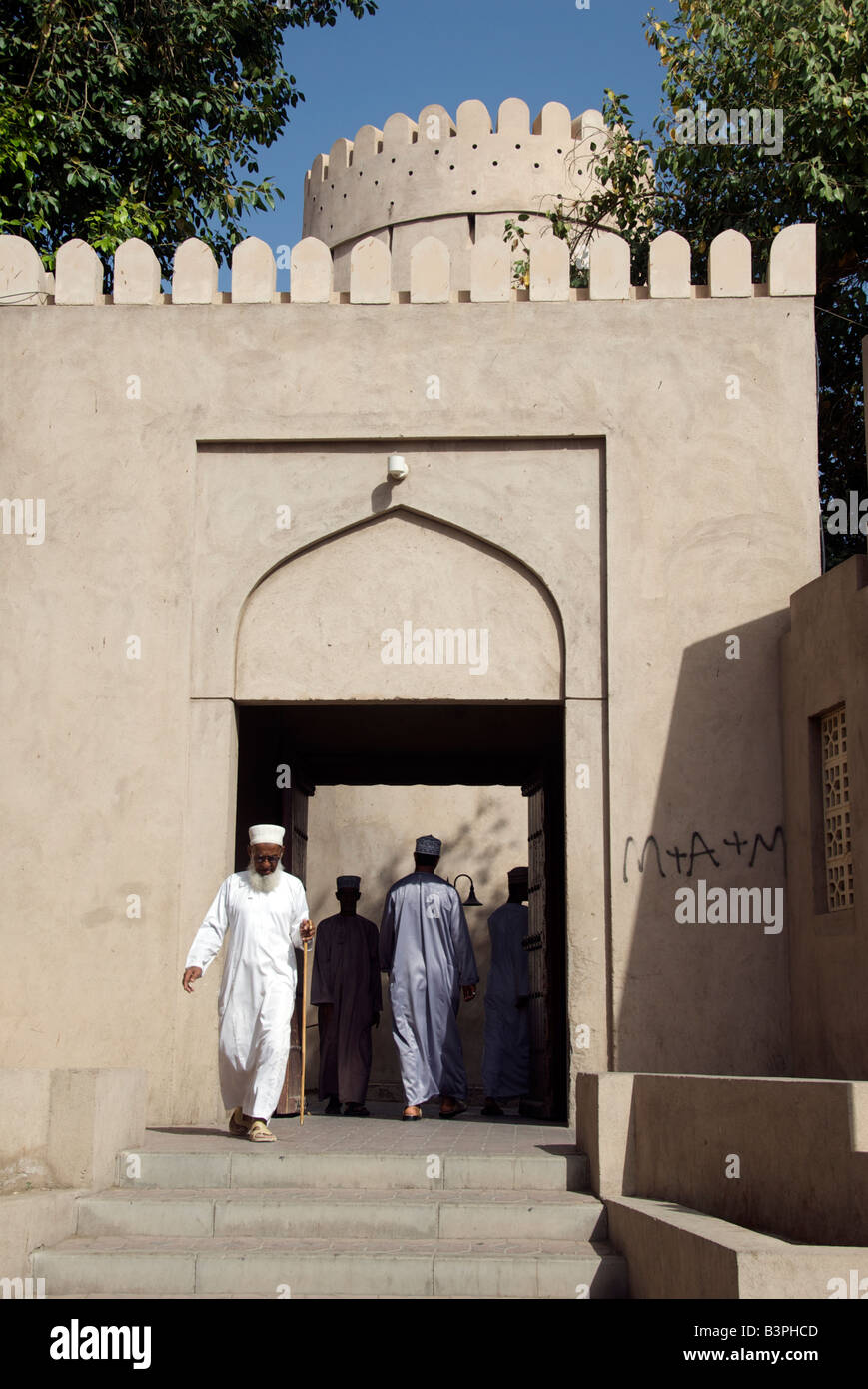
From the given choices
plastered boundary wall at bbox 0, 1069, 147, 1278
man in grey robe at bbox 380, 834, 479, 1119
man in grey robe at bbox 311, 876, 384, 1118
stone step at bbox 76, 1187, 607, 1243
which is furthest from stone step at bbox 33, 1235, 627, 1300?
man in grey robe at bbox 311, 876, 384, 1118

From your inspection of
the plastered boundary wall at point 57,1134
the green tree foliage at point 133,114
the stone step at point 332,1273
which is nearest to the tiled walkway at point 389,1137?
the plastered boundary wall at point 57,1134

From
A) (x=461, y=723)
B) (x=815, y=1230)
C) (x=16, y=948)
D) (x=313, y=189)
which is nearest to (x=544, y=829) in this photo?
(x=461, y=723)

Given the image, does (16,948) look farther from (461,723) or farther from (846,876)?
(846,876)

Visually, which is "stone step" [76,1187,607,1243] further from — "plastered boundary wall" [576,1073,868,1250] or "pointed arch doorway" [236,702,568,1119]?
"pointed arch doorway" [236,702,568,1119]

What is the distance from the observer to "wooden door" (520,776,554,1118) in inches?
389

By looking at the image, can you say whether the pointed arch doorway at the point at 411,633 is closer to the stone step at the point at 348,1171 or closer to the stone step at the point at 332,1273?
the stone step at the point at 348,1171

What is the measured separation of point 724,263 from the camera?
941 centimetres

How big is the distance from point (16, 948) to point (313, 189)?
12796mm

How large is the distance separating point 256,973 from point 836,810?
324cm

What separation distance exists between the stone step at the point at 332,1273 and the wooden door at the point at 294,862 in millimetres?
3168

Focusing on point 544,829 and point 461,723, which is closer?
point 544,829

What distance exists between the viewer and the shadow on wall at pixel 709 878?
28.1ft

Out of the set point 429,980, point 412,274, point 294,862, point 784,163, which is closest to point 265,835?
point 429,980

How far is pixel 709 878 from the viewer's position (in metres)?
8.72
